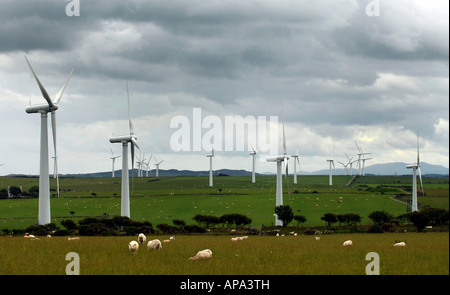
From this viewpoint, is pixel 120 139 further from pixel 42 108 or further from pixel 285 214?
pixel 285 214

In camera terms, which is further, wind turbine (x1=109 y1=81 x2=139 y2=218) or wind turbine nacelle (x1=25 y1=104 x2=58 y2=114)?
wind turbine (x1=109 y1=81 x2=139 y2=218)

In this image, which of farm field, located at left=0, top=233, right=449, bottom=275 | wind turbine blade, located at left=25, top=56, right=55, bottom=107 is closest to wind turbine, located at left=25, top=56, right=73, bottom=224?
wind turbine blade, located at left=25, top=56, right=55, bottom=107

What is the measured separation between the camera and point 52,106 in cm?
8431

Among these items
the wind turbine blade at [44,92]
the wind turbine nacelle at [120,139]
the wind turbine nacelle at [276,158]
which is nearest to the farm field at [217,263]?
the wind turbine blade at [44,92]

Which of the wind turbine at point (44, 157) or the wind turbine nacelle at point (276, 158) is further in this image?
the wind turbine nacelle at point (276, 158)

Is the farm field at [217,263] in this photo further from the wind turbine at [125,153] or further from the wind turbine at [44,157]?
the wind turbine at [125,153]

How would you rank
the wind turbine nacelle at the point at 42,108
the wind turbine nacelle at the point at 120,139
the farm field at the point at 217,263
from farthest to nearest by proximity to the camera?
the wind turbine nacelle at the point at 120,139
the wind turbine nacelle at the point at 42,108
the farm field at the point at 217,263

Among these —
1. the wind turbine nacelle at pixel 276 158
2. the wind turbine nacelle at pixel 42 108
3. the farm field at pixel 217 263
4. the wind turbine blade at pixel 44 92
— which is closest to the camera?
the farm field at pixel 217 263

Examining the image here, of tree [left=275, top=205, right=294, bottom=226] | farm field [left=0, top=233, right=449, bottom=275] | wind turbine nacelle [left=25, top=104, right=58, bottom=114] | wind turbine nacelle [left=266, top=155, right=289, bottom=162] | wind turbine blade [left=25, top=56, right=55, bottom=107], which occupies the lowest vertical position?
tree [left=275, top=205, right=294, bottom=226]

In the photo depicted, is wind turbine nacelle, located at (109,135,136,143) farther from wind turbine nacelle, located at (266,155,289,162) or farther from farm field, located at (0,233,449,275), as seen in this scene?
farm field, located at (0,233,449,275)

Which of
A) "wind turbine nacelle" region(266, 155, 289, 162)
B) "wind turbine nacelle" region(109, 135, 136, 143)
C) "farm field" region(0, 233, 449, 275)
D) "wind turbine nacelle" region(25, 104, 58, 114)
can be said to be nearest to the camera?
"farm field" region(0, 233, 449, 275)

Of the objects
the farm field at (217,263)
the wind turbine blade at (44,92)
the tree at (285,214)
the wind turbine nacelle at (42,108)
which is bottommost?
the tree at (285,214)
